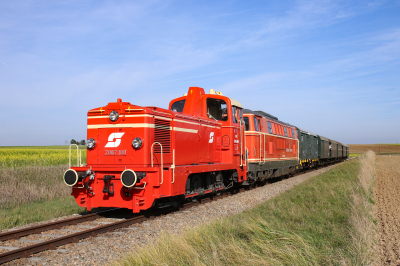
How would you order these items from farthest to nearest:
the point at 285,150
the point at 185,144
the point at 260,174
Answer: the point at 285,150
the point at 260,174
the point at 185,144

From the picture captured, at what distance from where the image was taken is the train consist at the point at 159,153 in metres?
7.11

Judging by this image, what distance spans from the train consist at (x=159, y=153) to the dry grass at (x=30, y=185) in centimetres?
375

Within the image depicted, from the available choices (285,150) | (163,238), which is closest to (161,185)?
(163,238)

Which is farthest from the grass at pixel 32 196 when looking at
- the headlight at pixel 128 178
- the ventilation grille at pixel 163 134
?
the ventilation grille at pixel 163 134

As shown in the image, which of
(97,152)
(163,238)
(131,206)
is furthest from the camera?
(97,152)

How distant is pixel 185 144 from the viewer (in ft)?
28.3

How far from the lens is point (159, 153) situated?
769 centimetres

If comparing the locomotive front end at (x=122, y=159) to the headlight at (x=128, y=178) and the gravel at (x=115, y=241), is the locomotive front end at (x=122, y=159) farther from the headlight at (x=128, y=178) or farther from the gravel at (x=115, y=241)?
the gravel at (x=115, y=241)

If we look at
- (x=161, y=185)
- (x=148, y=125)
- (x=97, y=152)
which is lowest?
(x=161, y=185)

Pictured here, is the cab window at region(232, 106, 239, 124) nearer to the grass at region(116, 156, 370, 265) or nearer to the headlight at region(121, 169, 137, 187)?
the grass at region(116, 156, 370, 265)

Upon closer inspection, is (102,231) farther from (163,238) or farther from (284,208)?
(284,208)

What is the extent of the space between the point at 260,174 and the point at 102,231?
361 inches

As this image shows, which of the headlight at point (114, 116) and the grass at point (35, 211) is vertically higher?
the headlight at point (114, 116)

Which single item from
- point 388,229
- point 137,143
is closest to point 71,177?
point 137,143
